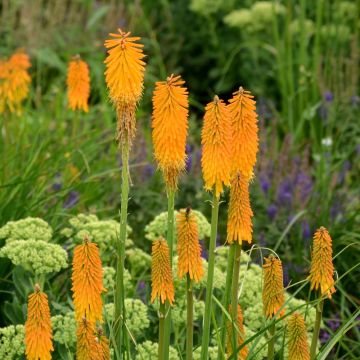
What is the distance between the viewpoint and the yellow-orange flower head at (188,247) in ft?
7.89

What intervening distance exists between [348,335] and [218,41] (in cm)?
421

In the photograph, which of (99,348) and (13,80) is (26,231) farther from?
(13,80)

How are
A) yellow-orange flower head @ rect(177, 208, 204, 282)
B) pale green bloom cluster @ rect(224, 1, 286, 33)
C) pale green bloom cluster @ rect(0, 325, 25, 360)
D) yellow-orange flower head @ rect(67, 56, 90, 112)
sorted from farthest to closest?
pale green bloom cluster @ rect(224, 1, 286, 33) < yellow-orange flower head @ rect(67, 56, 90, 112) < pale green bloom cluster @ rect(0, 325, 25, 360) < yellow-orange flower head @ rect(177, 208, 204, 282)

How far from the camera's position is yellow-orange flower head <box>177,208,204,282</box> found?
241cm

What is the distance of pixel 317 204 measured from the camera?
486 cm

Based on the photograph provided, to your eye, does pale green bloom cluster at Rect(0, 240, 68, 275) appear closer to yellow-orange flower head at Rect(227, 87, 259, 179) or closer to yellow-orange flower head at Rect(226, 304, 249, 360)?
yellow-orange flower head at Rect(226, 304, 249, 360)

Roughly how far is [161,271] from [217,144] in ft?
1.18

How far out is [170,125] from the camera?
234 cm

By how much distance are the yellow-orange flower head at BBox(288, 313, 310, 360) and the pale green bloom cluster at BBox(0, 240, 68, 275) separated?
0.98 meters

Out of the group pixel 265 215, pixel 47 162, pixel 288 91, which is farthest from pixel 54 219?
pixel 288 91

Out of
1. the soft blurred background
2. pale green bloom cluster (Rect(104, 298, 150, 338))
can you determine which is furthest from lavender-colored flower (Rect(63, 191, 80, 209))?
pale green bloom cluster (Rect(104, 298, 150, 338))

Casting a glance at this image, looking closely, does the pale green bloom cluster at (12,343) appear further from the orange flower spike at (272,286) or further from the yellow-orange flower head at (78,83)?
the yellow-orange flower head at (78,83)

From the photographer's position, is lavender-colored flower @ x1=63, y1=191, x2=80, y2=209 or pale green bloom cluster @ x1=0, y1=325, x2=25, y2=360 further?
lavender-colored flower @ x1=63, y1=191, x2=80, y2=209

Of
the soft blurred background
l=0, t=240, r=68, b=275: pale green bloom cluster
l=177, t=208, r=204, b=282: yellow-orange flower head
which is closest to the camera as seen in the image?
l=177, t=208, r=204, b=282: yellow-orange flower head
